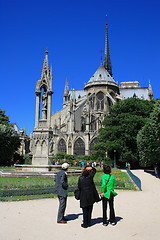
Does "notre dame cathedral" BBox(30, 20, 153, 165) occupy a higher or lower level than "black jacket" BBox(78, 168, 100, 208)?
higher

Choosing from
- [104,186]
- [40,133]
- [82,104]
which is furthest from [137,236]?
[82,104]

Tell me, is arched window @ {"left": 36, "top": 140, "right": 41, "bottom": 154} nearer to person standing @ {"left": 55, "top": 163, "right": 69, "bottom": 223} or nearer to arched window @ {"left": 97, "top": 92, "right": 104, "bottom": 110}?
person standing @ {"left": 55, "top": 163, "right": 69, "bottom": 223}

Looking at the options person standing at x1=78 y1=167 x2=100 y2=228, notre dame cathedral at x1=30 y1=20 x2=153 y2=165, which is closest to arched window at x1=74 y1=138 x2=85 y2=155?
notre dame cathedral at x1=30 y1=20 x2=153 y2=165

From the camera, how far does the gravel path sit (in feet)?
17.1

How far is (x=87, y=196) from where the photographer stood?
5914 millimetres

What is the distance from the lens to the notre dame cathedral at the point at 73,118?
16734 mm

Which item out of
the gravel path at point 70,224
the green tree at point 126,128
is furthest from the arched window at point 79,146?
the gravel path at point 70,224

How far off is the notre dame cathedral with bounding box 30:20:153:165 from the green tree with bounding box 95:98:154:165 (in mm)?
8157

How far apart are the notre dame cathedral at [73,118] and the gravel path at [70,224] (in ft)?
27.1

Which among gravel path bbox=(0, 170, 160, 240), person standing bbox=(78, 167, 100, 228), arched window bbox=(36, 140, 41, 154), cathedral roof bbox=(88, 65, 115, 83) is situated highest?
cathedral roof bbox=(88, 65, 115, 83)

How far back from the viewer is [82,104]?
6125 centimetres

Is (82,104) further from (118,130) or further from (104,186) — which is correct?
(104,186)

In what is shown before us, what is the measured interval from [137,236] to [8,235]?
2734 mm

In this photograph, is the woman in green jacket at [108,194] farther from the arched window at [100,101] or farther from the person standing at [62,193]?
the arched window at [100,101]
